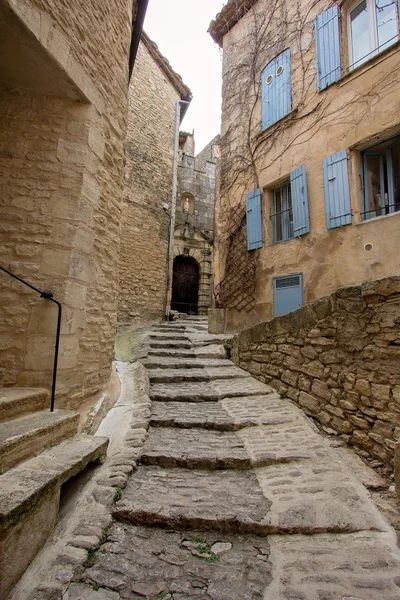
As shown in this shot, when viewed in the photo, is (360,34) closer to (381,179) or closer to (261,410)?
(381,179)

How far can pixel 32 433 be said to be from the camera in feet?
6.53

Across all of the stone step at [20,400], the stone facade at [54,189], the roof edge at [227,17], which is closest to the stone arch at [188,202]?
the roof edge at [227,17]

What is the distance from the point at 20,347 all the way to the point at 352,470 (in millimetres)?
3045

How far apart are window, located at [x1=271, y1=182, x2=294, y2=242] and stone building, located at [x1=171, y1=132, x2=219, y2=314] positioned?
19.2 feet

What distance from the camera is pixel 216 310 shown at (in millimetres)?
7531

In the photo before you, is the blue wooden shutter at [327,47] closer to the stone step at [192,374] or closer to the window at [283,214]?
the window at [283,214]

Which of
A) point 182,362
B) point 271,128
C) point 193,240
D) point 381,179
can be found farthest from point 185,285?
point 381,179

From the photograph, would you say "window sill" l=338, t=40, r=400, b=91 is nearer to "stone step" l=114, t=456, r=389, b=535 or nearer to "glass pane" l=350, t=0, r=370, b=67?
"glass pane" l=350, t=0, r=370, b=67

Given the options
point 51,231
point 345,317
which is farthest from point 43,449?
point 345,317

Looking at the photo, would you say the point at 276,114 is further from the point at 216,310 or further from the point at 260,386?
the point at 260,386

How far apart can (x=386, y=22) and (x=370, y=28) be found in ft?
0.97

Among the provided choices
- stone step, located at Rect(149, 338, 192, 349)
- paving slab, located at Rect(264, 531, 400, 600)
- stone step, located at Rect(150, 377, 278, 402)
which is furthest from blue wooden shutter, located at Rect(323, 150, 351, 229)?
paving slab, located at Rect(264, 531, 400, 600)

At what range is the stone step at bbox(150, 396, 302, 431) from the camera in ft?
10.4

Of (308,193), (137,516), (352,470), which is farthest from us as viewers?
(308,193)
